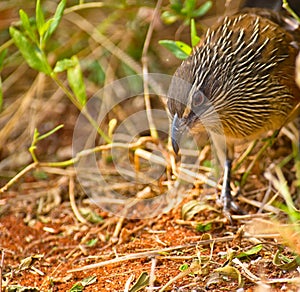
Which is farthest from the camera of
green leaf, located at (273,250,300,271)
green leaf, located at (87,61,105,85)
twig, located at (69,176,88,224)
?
green leaf, located at (87,61,105,85)

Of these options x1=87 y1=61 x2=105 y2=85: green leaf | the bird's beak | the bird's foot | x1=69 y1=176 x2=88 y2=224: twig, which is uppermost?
the bird's beak

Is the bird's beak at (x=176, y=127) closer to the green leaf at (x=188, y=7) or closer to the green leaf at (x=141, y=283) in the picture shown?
the green leaf at (x=141, y=283)

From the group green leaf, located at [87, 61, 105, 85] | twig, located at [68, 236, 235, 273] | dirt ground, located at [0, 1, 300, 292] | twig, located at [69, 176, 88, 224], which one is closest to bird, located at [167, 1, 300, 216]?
dirt ground, located at [0, 1, 300, 292]

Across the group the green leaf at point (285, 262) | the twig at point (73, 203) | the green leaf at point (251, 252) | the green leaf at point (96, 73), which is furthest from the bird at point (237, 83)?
the green leaf at point (96, 73)

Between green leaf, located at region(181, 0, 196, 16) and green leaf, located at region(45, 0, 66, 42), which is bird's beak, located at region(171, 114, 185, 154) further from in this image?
green leaf, located at region(181, 0, 196, 16)

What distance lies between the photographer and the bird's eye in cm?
348

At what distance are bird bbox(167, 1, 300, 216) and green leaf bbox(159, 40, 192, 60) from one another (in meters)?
0.09

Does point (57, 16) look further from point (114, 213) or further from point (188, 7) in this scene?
point (114, 213)

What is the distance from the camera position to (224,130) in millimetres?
3902

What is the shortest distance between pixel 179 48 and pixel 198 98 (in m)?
0.54

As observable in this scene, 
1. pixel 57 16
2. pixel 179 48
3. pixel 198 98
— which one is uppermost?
pixel 57 16

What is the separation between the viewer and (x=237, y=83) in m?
3.68

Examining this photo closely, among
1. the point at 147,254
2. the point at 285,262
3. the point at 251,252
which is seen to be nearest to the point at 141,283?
the point at 147,254

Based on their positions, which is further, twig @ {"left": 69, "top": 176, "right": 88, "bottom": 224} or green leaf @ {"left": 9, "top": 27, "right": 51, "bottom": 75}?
twig @ {"left": 69, "top": 176, "right": 88, "bottom": 224}
